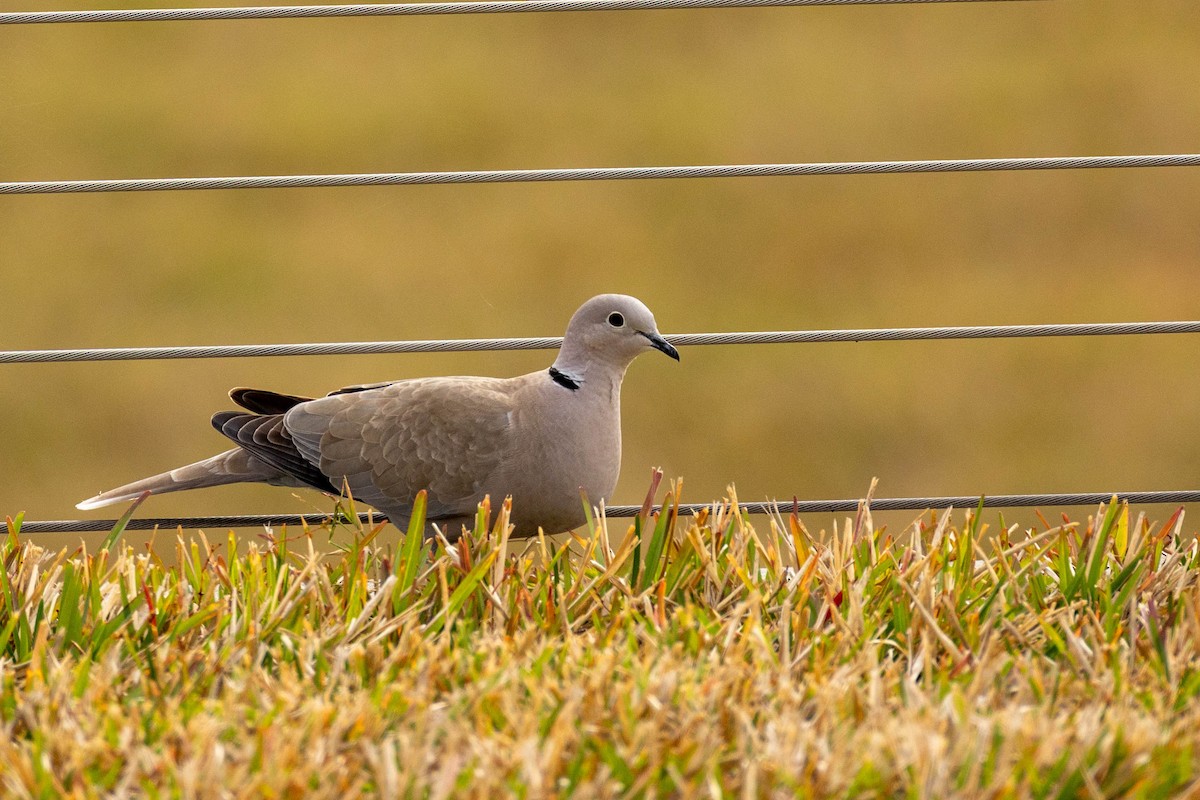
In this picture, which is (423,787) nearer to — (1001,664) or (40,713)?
(40,713)

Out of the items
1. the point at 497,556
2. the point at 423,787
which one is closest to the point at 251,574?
the point at 497,556

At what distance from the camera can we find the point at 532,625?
4.28ft

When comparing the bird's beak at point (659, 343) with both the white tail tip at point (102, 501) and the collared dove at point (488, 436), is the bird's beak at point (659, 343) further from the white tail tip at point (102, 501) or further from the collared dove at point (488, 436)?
the white tail tip at point (102, 501)

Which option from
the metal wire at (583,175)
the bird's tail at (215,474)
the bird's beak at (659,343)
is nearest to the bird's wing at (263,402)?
the bird's tail at (215,474)

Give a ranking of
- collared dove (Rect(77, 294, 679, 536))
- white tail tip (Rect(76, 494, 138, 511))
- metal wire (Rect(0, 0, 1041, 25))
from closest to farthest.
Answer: metal wire (Rect(0, 0, 1041, 25)), collared dove (Rect(77, 294, 679, 536)), white tail tip (Rect(76, 494, 138, 511))

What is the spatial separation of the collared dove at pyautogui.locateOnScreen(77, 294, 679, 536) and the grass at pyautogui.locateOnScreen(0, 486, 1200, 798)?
0.48m

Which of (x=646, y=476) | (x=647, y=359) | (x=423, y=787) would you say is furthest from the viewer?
(x=647, y=359)

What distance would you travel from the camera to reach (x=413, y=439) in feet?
7.24

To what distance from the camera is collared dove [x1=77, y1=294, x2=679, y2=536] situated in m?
2.13

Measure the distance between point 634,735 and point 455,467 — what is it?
1.10 m

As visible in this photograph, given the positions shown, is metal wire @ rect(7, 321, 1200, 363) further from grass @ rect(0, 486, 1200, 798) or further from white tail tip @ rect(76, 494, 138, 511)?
grass @ rect(0, 486, 1200, 798)

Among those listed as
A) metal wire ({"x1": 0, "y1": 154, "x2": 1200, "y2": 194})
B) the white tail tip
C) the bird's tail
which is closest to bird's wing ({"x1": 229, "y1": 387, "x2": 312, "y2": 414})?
the bird's tail

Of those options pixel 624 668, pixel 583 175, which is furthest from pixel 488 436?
pixel 624 668

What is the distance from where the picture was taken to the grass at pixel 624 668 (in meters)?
1.09
